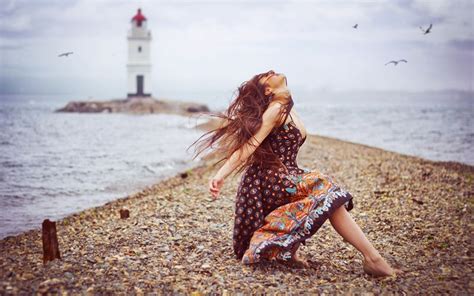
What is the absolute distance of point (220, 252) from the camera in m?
4.70

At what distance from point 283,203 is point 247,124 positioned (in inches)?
31.3

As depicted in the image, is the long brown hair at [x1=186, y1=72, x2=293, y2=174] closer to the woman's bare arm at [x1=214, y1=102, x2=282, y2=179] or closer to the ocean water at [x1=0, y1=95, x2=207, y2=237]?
the woman's bare arm at [x1=214, y1=102, x2=282, y2=179]

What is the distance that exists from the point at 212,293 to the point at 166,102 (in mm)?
51841

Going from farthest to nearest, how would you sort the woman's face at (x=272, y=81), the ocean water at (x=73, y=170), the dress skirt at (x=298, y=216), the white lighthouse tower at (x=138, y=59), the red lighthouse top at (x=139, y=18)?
the red lighthouse top at (x=139, y=18)
the white lighthouse tower at (x=138, y=59)
the ocean water at (x=73, y=170)
the woman's face at (x=272, y=81)
the dress skirt at (x=298, y=216)

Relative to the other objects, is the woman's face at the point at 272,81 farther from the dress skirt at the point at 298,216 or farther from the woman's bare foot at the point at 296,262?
the woman's bare foot at the point at 296,262

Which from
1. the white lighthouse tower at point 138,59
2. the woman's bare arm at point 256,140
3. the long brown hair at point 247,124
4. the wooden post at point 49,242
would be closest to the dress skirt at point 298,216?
the long brown hair at point 247,124

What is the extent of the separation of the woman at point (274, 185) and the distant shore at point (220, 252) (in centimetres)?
26

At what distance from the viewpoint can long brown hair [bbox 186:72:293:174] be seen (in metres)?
4.04

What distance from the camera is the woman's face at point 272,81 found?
13.8 feet

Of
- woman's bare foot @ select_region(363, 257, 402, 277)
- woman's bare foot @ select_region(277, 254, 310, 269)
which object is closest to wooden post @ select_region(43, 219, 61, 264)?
woman's bare foot @ select_region(277, 254, 310, 269)

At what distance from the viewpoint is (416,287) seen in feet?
12.6

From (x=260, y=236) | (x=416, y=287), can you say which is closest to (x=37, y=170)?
(x=260, y=236)

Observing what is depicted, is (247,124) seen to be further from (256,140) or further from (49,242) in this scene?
(49,242)

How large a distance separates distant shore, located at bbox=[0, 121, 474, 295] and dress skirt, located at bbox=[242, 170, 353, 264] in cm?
21
